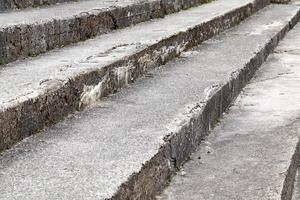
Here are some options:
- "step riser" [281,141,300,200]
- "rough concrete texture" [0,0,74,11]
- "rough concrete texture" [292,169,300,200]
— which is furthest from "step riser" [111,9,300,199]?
"rough concrete texture" [0,0,74,11]

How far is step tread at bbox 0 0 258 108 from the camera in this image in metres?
2.31

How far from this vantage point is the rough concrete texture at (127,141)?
5.75 ft

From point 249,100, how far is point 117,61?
0.91 m

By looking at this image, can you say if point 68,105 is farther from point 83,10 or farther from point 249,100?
point 83,10

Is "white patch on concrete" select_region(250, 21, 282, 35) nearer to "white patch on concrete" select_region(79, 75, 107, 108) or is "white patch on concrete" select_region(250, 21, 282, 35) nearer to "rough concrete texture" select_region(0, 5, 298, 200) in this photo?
"rough concrete texture" select_region(0, 5, 298, 200)

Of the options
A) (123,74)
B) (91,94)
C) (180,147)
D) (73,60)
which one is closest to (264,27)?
(123,74)

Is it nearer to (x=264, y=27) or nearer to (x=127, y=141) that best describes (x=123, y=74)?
(x=127, y=141)

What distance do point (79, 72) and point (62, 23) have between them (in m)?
0.98

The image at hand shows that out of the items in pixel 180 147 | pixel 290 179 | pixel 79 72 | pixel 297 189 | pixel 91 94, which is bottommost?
pixel 297 189

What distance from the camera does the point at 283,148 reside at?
99.3 inches

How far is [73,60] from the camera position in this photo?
2969mm

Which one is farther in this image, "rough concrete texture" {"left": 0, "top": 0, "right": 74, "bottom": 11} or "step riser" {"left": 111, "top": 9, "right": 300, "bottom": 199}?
"rough concrete texture" {"left": 0, "top": 0, "right": 74, "bottom": 11}

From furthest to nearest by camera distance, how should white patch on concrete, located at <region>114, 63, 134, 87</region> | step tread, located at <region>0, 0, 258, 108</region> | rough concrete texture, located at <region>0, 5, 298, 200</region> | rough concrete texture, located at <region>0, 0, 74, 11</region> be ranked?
rough concrete texture, located at <region>0, 0, 74, 11</region> < white patch on concrete, located at <region>114, 63, 134, 87</region> < step tread, located at <region>0, 0, 258, 108</region> < rough concrete texture, located at <region>0, 5, 298, 200</region>

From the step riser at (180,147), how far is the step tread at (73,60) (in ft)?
1.72
